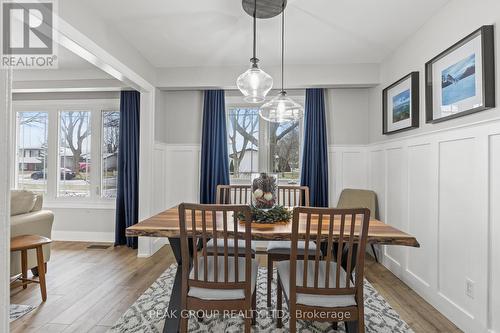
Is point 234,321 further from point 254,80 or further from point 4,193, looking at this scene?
point 254,80

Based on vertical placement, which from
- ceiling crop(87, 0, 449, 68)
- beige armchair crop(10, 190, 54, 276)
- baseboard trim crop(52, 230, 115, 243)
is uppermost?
ceiling crop(87, 0, 449, 68)

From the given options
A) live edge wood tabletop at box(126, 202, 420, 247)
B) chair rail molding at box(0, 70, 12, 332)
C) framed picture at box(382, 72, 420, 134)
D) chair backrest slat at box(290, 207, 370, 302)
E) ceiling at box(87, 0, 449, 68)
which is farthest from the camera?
framed picture at box(382, 72, 420, 134)

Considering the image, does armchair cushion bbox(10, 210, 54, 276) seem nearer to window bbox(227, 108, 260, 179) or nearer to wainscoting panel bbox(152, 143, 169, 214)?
wainscoting panel bbox(152, 143, 169, 214)

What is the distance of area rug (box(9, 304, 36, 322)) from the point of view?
7.23 feet

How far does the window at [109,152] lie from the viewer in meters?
4.39

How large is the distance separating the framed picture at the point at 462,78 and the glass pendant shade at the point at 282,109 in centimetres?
115

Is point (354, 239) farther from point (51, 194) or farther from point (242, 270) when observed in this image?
point (51, 194)

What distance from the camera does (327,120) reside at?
4047 mm

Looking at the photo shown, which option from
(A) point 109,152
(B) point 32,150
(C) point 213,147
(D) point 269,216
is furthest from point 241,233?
(B) point 32,150

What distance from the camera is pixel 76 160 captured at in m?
4.44

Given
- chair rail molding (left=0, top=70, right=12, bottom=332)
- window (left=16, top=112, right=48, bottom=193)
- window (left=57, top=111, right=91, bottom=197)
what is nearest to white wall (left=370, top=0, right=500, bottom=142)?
chair rail molding (left=0, top=70, right=12, bottom=332)

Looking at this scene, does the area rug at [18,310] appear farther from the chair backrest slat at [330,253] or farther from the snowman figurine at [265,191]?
the chair backrest slat at [330,253]

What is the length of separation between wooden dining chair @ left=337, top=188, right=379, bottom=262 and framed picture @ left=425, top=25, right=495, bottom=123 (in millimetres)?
1372

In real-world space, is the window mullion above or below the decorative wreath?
above
